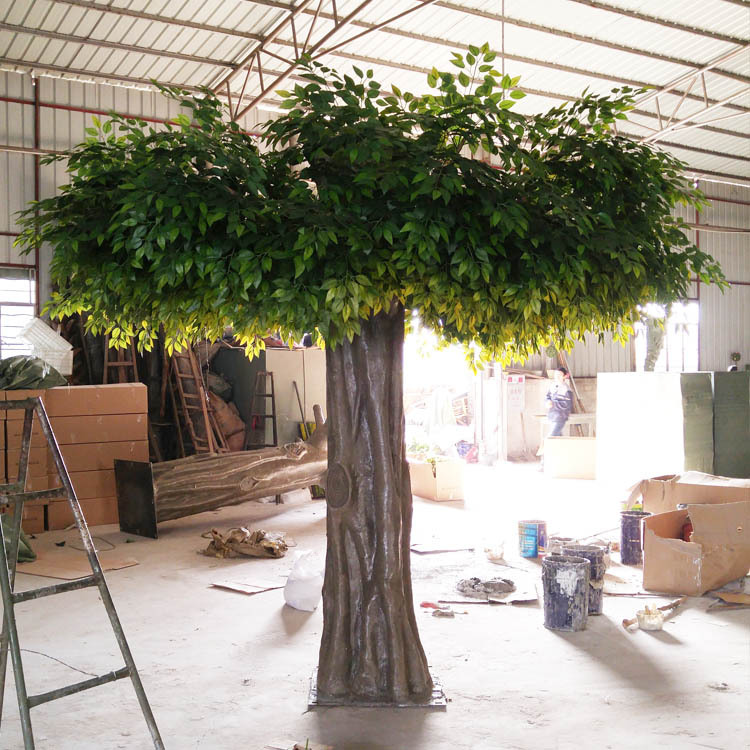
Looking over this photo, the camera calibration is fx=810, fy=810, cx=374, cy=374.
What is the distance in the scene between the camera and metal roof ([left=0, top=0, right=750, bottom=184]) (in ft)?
35.3

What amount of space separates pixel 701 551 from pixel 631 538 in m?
1.21

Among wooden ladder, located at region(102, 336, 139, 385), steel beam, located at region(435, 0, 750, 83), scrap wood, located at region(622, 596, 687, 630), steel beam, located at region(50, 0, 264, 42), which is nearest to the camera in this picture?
scrap wood, located at region(622, 596, 687, 630)

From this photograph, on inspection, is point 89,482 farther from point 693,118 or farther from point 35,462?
point 693,118

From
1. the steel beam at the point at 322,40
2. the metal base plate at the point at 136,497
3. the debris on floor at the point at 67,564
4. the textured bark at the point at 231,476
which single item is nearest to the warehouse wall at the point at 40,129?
the steel beam at the point at 322,40

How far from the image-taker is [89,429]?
31.8ft

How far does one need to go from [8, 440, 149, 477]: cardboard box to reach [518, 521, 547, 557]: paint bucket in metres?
4.78

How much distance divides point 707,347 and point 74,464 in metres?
17.5

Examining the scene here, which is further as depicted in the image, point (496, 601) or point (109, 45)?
point (109, 45)

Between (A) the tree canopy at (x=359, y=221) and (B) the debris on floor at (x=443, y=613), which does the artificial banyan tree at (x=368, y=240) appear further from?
(B) the debris on floor at (x=443, y=613)

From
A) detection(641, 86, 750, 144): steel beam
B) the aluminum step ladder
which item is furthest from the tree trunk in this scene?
detection(641, 86, 750, 144): steel beam

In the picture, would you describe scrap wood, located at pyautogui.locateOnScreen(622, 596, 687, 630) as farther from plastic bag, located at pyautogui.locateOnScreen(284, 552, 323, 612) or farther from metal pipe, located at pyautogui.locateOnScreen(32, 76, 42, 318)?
metal pipe, located at pyautogui.locateOnScreen(32, 76, 42, 318)

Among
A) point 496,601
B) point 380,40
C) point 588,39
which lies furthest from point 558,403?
point 496,601

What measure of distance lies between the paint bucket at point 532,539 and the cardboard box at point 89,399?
4940mm

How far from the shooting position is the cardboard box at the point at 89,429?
9.30 metres
